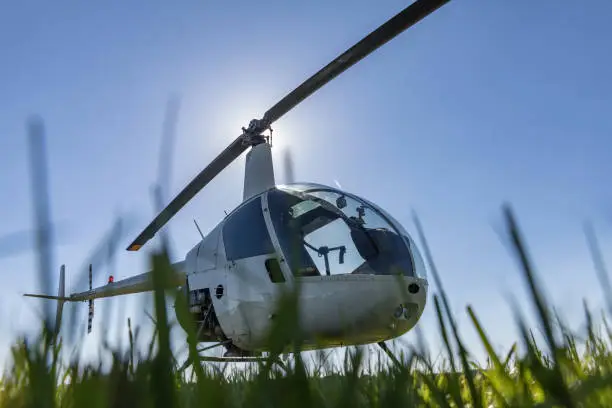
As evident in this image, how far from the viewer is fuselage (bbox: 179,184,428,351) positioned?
16.5ft

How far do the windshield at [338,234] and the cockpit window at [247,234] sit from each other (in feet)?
0.60

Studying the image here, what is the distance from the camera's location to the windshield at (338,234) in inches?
203

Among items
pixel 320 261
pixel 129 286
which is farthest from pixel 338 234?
pixel 129 286

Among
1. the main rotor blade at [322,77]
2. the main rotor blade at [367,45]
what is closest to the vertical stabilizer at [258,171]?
the main rotor blade at [322,77]

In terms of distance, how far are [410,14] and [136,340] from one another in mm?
5614

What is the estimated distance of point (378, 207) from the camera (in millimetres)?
6152

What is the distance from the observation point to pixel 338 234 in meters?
5.29

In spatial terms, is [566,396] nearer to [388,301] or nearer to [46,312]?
[46,312]

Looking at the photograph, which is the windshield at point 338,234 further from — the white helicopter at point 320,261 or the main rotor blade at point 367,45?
the main rotor blade at point 367,45

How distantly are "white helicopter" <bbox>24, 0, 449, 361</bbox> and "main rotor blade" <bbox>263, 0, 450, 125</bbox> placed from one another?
1 centimetres

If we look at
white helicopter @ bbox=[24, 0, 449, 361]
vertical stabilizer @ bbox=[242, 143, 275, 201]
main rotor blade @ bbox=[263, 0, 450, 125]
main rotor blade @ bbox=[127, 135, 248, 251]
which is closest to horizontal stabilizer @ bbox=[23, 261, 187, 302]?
white helicopter @ bbox=[24, 0, 449, 361]

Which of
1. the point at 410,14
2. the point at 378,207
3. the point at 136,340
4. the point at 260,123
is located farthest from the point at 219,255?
the point at 136,340

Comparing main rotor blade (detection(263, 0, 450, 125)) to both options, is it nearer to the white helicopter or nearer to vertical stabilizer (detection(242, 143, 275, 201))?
the white helicopter

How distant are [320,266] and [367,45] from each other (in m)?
2.74
